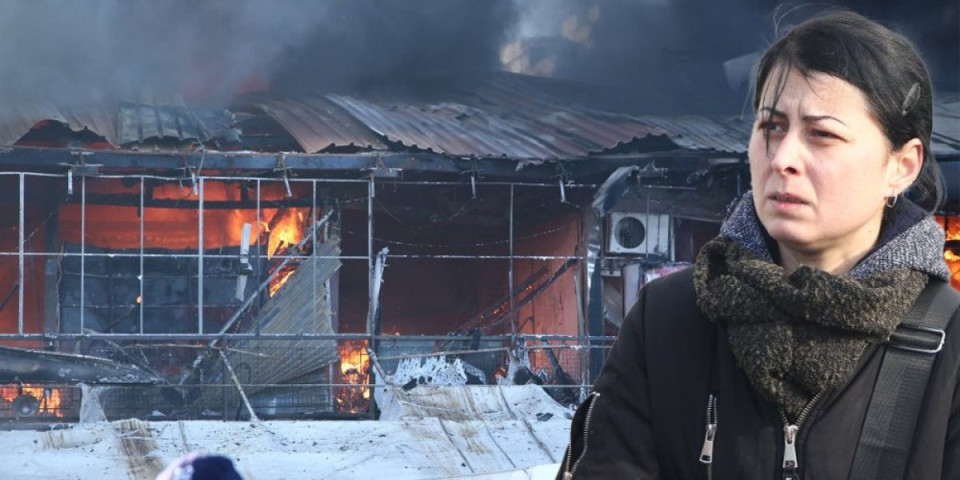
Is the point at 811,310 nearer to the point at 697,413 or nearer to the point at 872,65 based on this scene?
the point at 697,413

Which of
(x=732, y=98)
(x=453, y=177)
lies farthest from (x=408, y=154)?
(x=732, y=98)

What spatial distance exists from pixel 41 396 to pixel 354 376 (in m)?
4.48

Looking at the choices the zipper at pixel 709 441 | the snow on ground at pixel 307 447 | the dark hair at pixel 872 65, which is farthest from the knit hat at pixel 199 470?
the snow on ground at pixel 307 447

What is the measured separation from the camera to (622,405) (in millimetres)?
2498

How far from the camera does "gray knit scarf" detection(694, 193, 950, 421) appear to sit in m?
2.25

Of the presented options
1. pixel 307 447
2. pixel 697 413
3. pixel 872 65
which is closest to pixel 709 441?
pixel 697 413

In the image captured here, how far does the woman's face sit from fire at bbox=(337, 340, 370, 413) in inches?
582

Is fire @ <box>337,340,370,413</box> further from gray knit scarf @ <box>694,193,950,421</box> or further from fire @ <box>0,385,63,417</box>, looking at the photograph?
gray knit scarf @ <box>694,193,950,421</box>

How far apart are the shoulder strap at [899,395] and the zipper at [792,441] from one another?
11 centimetres

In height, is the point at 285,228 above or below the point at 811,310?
above

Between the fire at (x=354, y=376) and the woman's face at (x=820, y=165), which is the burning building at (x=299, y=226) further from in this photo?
the woman's face at (x=820, y=165)

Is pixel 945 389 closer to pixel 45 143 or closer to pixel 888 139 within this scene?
pixel 888 139

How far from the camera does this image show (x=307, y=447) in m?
11.4

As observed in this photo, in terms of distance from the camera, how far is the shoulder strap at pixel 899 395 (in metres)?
2.23
